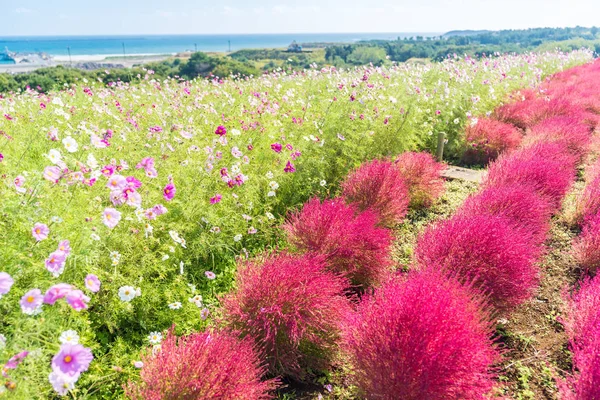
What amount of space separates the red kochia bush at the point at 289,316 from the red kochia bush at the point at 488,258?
2.88ft

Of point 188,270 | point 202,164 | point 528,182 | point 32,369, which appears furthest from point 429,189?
point 32,369

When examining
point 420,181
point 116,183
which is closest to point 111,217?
point 116,183

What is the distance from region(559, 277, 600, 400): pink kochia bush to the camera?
2191 millimetres

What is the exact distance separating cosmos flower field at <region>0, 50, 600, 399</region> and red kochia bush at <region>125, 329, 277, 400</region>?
1 centimetres

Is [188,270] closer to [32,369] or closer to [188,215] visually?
[188,215]

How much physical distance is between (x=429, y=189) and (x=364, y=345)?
339 centimetres

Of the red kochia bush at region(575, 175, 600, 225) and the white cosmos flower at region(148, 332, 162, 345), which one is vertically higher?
the red kochia bush at region(575, 175, 600, 225)

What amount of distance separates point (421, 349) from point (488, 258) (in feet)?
4.50

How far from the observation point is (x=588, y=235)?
3857mm

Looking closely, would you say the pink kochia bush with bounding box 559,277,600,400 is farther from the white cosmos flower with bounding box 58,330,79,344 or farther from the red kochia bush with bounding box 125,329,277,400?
the white cosmos flower with bounding box 58,330,79,344

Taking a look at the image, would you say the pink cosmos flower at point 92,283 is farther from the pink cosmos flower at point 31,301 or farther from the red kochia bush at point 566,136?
the red kochia bush at point 566,136

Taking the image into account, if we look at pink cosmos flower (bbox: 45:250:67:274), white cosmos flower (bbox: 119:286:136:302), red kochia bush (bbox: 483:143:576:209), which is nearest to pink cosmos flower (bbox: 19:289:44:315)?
pink cosmos flower (bbox: 45:250:67:274)

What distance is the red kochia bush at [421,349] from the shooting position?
2.13 metres

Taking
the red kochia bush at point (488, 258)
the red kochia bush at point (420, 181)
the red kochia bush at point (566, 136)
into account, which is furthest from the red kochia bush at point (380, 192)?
the red kochia bush at point (566, 136)
